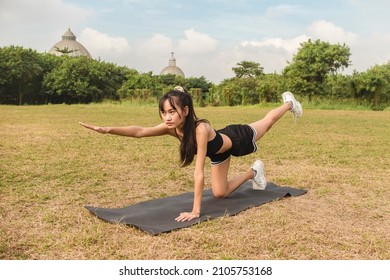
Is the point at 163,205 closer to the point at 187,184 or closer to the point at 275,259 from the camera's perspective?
the point at 187,184

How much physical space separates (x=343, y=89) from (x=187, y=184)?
71.8ft

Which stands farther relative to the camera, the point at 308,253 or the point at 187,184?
the point at 187,184

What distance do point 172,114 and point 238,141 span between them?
88 cm

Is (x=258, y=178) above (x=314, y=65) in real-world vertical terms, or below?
below

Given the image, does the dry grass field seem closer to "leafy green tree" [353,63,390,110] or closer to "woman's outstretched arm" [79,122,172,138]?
"woman's outstretched arm" [79,122,172,138]

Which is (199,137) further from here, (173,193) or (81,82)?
(81,82)

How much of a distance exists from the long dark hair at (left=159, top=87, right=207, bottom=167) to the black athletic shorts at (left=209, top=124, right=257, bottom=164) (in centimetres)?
46

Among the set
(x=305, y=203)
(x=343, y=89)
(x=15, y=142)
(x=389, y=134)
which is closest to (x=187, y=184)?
(x=305, y=203)

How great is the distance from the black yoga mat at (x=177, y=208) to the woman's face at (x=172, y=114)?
0.75 metres

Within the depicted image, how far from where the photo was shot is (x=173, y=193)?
468cm

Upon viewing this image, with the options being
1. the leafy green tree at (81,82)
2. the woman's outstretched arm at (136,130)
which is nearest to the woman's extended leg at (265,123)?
the woman's outstretched arm at (136,130)

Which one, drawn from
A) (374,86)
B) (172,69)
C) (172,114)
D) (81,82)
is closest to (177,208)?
(172,114)

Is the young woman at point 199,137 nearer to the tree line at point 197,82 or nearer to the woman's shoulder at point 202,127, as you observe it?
the woman's shoulder at point 202,127

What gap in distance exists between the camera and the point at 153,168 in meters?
5.92
